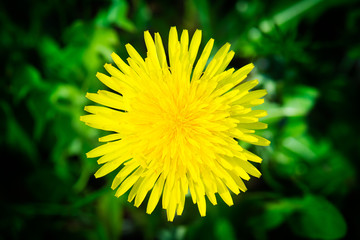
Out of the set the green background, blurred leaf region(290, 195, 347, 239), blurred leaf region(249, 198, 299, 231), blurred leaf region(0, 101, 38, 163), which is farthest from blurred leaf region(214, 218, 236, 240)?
blurred leaf region(0, 101, 38, 163)

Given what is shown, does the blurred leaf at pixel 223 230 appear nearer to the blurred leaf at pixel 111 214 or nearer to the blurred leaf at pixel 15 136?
the blurred leaf at pixel 111 214

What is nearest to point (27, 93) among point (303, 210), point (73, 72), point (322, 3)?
point (73, 72)

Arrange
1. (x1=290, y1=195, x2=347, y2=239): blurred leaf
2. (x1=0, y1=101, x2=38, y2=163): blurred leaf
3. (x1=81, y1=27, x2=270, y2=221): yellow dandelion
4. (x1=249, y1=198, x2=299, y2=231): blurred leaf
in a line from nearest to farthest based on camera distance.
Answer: (x1=81, y1=27, x2=270, y2=221): yellow dandelion
(x1=290, y1=195, x2=347, y2=239): blurred leaf
(x1=249, y1=198, x2=299, y2=231): blurred leaf
(x1=0, y1=101, x2=38, y2=163): blurred leaf

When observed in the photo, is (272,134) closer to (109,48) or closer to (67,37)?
(109,48)

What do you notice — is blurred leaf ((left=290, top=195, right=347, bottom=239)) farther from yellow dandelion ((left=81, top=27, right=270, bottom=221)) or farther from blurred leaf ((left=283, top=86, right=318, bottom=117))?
yellow dandelion ((left=81, top=27, right=270, bottom=221))

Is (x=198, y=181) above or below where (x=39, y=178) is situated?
below

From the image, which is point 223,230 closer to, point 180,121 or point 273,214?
point 273,214
